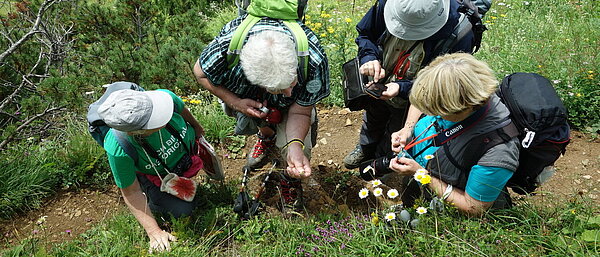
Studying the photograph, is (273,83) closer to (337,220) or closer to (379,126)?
(337,220)

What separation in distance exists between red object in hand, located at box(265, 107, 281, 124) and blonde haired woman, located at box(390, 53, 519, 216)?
94cm

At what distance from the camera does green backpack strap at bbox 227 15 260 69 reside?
7.68 feet

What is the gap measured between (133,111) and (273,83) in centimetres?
78

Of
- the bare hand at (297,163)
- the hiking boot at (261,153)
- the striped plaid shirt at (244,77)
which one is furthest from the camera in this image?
the hiking boot at (261,153)

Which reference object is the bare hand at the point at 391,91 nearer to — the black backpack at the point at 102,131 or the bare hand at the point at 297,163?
the bare hand at the point at 297,163

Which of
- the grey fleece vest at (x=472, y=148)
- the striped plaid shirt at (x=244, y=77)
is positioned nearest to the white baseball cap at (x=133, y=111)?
the striped plaid shirt at (x=244, y=77)

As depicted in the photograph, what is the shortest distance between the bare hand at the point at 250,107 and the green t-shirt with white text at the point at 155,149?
1.41ft

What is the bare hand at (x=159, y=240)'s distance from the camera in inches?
96.0

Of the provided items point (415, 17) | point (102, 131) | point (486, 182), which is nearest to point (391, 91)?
point (415, 17)

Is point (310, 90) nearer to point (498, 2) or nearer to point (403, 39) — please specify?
point (403, 39)

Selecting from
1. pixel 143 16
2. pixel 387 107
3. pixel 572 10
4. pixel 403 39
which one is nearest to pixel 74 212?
pixel 387 107

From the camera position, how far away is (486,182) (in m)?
1.93

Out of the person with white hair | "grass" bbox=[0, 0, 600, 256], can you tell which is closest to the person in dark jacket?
the person with white hair

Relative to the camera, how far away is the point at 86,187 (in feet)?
11.9
